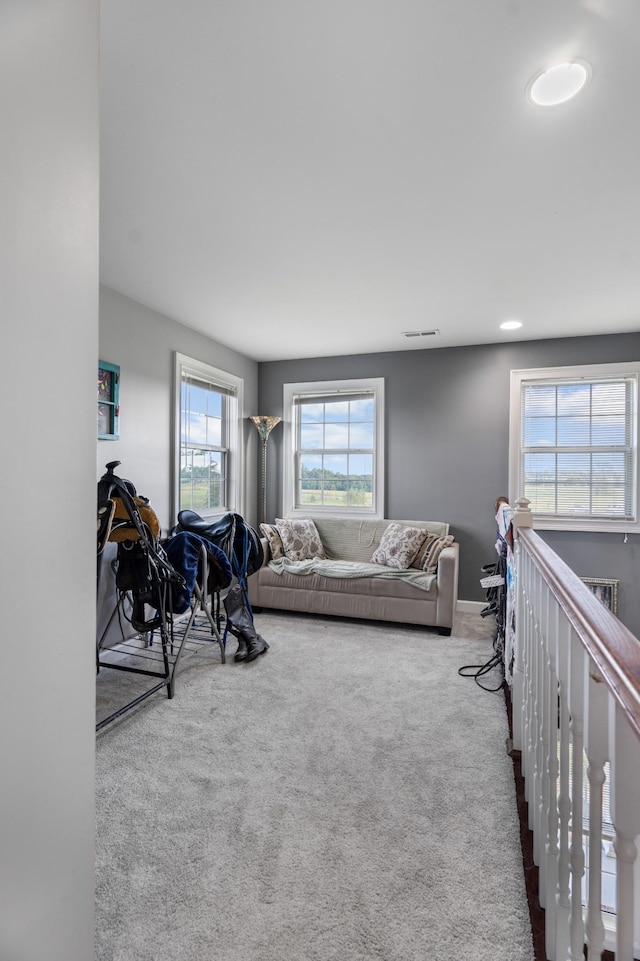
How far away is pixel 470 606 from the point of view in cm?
484

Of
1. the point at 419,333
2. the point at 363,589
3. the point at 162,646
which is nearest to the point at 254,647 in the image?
the point at 162,646

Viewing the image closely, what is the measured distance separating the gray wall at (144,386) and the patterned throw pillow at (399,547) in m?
1.93

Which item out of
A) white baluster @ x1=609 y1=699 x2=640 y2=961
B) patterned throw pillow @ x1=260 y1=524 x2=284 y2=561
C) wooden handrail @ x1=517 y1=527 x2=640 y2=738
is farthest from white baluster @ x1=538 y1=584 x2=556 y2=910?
patterned throw pillow @ x1=260 y1=524 x2=284 y2=561

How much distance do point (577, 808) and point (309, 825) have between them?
1127 mm

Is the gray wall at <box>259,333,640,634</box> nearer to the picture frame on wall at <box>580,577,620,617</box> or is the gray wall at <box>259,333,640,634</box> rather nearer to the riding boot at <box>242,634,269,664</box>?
the picture frame on wall at <box>580,577,620,617</box>

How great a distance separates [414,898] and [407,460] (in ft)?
13.2

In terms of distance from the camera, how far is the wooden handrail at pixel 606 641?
67 centimetres

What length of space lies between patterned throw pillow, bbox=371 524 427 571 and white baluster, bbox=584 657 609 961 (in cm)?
348

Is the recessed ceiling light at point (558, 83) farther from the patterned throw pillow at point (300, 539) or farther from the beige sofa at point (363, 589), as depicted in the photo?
the patterned throw pillow at point (300, 539)

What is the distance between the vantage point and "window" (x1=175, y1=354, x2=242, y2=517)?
4336 mm

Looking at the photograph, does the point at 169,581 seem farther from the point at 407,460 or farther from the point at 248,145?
the point at 407,460

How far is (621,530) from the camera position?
4.55m

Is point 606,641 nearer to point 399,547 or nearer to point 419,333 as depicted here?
point 399,547

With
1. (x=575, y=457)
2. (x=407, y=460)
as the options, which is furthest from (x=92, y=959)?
(x=575, y=457)
